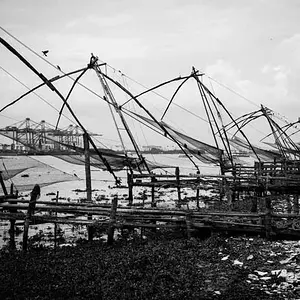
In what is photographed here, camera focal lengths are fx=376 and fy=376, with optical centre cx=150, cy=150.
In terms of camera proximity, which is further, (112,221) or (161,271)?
(112,221)

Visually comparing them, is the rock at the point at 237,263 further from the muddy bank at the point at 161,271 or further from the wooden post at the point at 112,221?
the wooden post at the point at 112,221

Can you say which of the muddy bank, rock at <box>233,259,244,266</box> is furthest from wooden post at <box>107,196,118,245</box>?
rock at <box>233,259,244,266</box>

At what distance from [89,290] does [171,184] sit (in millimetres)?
7669

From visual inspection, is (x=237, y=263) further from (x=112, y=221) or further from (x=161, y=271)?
(x=112, y=221)

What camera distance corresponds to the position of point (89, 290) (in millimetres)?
4742

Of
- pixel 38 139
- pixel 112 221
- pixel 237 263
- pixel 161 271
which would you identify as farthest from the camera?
pixel 38 139

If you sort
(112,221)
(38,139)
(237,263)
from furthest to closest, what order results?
(38,139), (112,221), (237,263)

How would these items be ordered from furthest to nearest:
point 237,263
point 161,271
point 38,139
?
point 38,139 → point 237,263 → point 161,271

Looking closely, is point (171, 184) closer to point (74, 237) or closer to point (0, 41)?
point (74, 237)

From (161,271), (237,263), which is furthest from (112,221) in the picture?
(237,263)

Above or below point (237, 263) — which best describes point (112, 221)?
above

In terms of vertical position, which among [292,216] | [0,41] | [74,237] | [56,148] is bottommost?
[74,237]

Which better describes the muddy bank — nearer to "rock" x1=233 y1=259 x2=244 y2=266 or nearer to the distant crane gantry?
"rock" x1=233 y1=259 x2=244 y2=266

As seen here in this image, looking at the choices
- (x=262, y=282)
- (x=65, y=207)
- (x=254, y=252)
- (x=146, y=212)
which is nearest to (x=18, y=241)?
(x=65, y=207)
